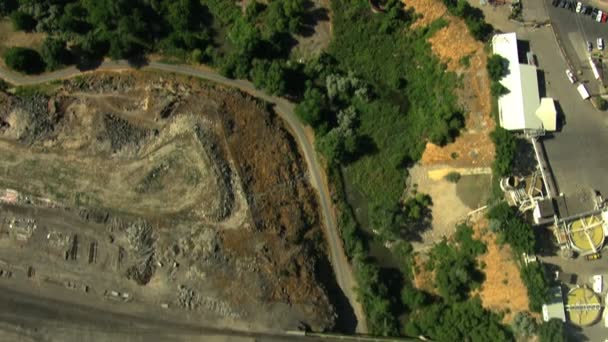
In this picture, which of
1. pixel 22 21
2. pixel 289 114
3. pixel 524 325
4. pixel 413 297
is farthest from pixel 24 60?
pixel 524 325

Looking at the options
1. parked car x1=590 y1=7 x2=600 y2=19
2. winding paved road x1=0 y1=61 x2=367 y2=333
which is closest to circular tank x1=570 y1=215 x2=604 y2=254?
parked car x1=590 y1=7 x2=600 y2=19

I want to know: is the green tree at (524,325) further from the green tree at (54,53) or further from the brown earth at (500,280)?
the green tree at (54,53)

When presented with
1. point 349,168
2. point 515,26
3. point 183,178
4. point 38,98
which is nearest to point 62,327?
point 183,178

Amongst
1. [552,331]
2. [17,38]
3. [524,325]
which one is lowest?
[552,331]

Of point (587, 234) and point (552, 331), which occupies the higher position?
point (587, 234)

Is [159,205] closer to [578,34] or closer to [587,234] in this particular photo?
[587,234]

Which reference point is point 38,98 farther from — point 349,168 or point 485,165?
point 485,165

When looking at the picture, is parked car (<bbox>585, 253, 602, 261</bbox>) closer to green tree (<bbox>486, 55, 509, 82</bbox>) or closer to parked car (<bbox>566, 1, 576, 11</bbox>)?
green tree (<bbox>486, 55, 509, 82</bbox>)
